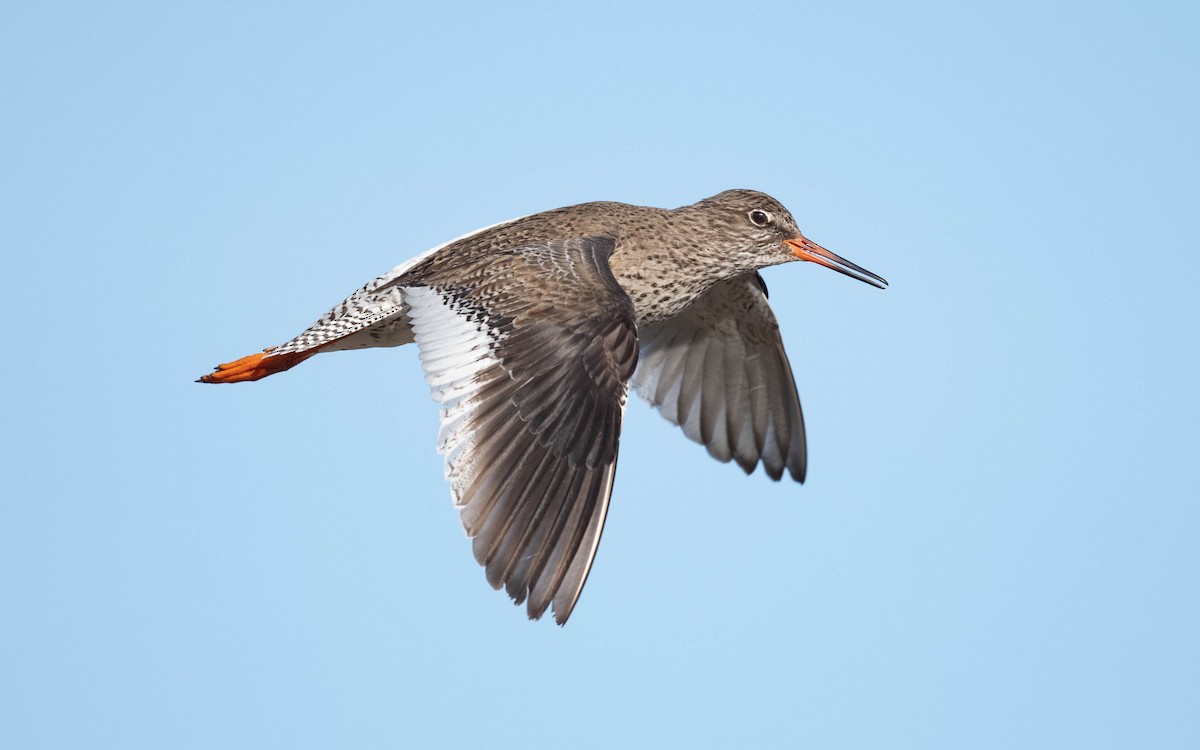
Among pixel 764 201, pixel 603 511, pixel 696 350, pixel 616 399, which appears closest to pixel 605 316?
pixel 616 399

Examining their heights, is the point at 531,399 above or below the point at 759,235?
below

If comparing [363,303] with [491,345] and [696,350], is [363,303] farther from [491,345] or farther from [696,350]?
[696,350]

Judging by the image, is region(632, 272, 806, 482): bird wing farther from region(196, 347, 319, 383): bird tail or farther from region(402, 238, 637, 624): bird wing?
region(196, 347, 319, 383): bird tail

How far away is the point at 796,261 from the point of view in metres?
11.2

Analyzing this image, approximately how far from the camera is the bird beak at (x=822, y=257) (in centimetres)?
1114

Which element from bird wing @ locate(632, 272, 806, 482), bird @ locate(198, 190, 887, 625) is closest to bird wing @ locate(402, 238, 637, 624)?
bird @ locate(198, 190, 887, 625)

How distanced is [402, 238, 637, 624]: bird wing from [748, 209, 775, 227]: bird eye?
1962 millimetres

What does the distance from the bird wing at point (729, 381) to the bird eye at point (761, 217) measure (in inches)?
46.2

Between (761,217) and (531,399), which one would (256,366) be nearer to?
(531,399)

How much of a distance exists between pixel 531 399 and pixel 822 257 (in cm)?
381

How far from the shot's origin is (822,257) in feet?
36.9

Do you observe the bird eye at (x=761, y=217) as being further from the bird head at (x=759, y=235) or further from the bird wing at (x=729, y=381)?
the bird wing at (x=729, y=381)

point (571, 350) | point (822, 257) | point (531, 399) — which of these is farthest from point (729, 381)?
point (531, 399)

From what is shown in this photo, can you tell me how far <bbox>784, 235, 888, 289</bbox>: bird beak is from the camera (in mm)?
11141
